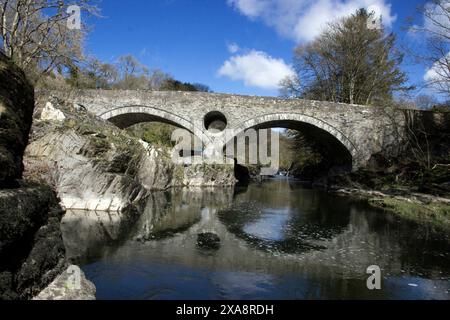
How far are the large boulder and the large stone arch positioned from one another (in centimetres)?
1946

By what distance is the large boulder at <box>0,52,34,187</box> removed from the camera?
3.93 m

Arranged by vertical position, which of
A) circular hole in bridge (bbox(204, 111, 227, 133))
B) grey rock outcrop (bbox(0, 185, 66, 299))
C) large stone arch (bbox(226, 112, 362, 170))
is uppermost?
circular hole in bridge (bbox(204, 111, 227, 133))

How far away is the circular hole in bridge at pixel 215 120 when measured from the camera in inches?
963

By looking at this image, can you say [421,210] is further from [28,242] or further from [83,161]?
[28,242]

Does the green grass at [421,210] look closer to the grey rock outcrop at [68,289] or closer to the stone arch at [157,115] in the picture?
the grey rock outcrop at [68,289]

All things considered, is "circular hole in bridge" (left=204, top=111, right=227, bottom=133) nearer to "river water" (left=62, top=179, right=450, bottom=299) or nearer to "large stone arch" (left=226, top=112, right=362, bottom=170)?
"large stone arch" (left=226, top=112, right=362, bottom=170)

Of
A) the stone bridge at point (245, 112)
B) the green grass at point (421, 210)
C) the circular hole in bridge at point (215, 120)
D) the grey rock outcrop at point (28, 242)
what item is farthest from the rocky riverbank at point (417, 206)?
the grey rock outcrop at point (28, 242)

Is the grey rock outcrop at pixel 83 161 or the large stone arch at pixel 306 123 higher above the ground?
the large stone arch at pixel 306 123

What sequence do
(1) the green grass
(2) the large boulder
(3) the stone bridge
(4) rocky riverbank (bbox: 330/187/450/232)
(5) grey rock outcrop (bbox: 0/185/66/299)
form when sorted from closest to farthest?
(5) grey rock outcrop (bbox: 0/185/66/299) → (2) the large boulder → (1) the green grass → (4) rocky riverbank (bbox: 330/187/450/232) → (3) the stone bridge

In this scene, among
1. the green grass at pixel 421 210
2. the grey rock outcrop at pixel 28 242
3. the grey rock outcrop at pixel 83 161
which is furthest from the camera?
the green grass at pixel 421 210

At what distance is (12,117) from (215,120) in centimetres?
2297

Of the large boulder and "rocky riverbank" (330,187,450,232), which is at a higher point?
the large boulder

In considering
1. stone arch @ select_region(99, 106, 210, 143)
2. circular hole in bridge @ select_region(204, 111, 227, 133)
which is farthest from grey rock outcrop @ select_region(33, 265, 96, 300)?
circular hole in bridge @ select_region(204, 111, 227, 133)

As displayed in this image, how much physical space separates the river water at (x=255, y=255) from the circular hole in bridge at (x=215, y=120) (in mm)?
12330
